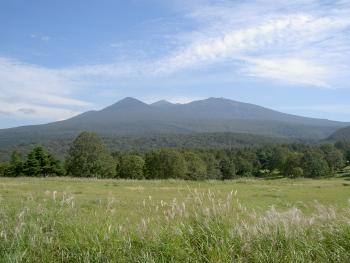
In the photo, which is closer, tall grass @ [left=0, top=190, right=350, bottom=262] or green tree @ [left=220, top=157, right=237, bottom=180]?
tall grass @ [left=0, top=190, right=350, bottom=262]

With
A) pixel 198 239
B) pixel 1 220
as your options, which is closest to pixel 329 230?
pixel 198 239

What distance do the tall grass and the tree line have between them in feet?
183

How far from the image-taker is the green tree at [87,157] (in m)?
62.7

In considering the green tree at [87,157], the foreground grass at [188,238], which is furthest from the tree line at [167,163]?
the foreground grass at [188,238]

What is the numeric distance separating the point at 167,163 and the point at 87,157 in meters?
18.0

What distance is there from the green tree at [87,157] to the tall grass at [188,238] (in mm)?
55739

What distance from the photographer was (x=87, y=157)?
63.0 m

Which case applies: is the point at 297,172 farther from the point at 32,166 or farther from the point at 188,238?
the point at 188,238

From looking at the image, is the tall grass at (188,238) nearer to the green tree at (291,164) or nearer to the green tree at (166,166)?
the green tree at (166,166)

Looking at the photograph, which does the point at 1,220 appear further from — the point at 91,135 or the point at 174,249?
the point at 91,135

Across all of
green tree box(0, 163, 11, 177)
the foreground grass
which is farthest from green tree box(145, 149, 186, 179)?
the foreground grass

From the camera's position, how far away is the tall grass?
657cm

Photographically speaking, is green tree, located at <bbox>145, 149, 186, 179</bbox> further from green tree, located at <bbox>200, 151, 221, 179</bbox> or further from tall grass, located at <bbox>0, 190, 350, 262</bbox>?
tall grass, located at <bbox>0, 190, 350, 262</bbox>

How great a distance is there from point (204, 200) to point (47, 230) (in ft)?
8.86
